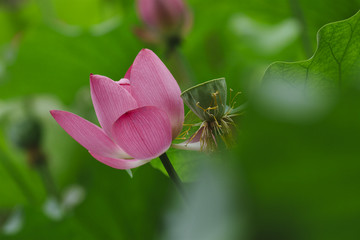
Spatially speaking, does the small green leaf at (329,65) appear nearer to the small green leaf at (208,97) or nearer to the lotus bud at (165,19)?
the small green leaf at (208,97)

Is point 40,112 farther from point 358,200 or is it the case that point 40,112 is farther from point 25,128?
point 358,200

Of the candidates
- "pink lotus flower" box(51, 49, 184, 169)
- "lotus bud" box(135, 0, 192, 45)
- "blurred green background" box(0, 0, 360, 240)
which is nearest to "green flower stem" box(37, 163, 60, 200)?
"blurred green background" box(0, 0, 360, 240)

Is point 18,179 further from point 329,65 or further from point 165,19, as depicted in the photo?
point 329,65

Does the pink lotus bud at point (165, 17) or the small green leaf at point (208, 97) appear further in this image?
the pink lotus bud at point (165, 17)

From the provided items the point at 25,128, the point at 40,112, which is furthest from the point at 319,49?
the point at 40,112

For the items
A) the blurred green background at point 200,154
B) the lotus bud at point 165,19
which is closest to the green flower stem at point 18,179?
the blurred green background at point 200,154
